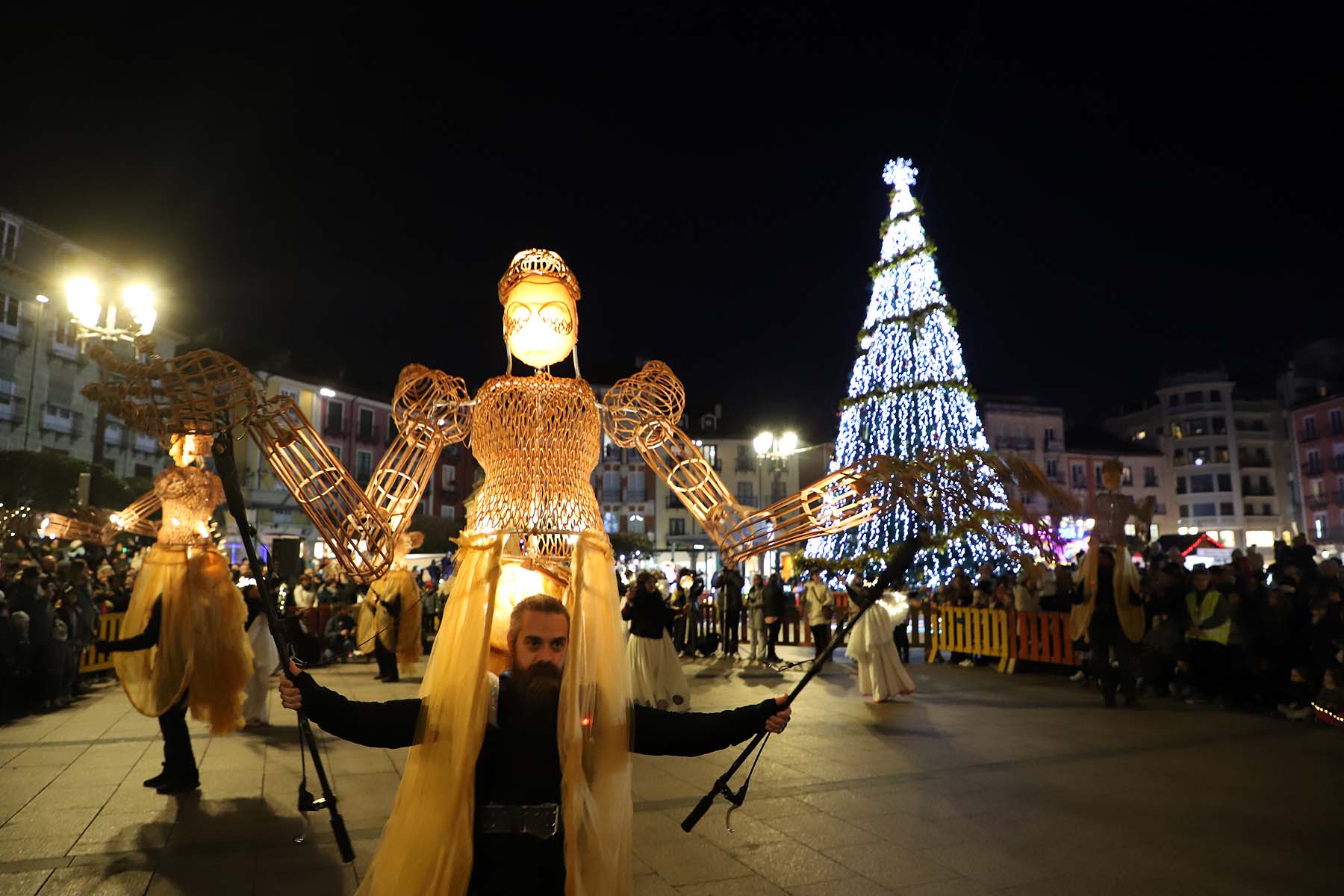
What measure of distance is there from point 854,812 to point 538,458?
3.27 metres

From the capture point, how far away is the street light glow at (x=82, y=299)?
30.5 ft

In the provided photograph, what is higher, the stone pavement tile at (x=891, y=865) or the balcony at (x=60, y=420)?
the balcony at (x=60, y=420)

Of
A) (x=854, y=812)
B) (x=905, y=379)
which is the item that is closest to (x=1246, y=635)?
(x=854, y=812)

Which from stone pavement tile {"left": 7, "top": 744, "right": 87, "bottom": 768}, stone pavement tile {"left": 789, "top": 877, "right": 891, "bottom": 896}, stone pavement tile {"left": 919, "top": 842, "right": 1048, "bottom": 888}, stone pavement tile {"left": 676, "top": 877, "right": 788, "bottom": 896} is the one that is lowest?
stone pavement tile {"left": 7, "top": 744, "right": 87, "bottom": 768}

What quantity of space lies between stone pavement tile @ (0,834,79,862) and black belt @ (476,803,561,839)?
3.69 metres

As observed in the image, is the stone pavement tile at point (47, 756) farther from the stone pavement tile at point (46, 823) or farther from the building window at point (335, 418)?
the building window at point (335, 418)

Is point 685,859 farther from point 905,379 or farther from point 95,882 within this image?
point 905,379

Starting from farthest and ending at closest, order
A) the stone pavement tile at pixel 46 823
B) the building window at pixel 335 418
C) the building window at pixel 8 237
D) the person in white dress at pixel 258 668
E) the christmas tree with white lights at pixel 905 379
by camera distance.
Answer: the building window at pixel 335 418 → the building window at pixel 8 237 → the christmas tree with white lights at pixel 905 379 → the person in white dress at pixel 258 668 → the stone pavement tile at pixel 46 823

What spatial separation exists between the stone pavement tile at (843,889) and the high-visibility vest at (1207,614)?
7.85 metres

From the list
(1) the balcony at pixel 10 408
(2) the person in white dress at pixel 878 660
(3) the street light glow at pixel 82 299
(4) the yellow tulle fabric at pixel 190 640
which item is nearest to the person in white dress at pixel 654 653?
(2) the person in white dress at pixel 878 660

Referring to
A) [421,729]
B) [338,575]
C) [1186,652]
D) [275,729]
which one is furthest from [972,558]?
[421,729]

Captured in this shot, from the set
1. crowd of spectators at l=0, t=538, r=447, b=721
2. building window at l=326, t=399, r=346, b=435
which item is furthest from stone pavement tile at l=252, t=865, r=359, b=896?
building window at l=326, t=399, r=346, b=435

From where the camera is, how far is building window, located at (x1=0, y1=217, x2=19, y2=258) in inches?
1216

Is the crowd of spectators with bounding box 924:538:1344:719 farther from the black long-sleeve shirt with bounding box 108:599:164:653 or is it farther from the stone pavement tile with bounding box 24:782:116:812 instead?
the stone pavement tile with bounding box 24:782:116:812
